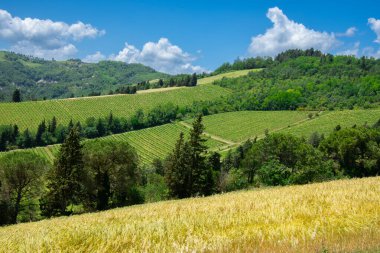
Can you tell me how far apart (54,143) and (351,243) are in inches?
7516

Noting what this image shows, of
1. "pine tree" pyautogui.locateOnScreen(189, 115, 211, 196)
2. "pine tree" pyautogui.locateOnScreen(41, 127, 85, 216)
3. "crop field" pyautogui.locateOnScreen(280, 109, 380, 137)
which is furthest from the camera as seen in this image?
"crop field" pyautogui.locateOnScreen(280, 109, 380, 137)

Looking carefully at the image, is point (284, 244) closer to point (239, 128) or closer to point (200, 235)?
point (200, 235)

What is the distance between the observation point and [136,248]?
835cm

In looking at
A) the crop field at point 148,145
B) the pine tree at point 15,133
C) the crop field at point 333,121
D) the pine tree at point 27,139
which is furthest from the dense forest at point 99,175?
the pine tree at point 15,133

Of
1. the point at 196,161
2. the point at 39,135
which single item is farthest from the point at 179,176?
the point at 39,135

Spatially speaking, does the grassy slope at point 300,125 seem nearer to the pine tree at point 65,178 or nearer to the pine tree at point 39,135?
the pine tree at point 39,135

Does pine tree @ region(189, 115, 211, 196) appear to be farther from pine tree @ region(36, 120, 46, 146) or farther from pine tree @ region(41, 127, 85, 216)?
pine tree @ region(36, 120, 46, 146)

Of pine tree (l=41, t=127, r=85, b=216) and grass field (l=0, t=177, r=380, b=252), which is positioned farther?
pine tree (l=41, t=127, r=85, b=216)

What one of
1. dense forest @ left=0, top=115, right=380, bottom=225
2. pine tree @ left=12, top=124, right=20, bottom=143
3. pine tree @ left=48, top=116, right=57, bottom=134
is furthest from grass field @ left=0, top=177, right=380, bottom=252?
pine tree @ left=48, top=116, right=57, bottom=134

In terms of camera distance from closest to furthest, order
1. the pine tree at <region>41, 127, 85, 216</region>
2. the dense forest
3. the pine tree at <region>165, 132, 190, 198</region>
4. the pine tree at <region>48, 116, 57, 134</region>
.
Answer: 1. the pine tree at <region>41, 127, 85, 216</region>
2. the dense forest
3. the pine tree at <region>165, 132, 190, 198</region>
4. the pine tree at <region>48, 116, 57, 134</region>

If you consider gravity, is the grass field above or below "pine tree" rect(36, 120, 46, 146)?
above

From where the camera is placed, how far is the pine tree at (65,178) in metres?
58.6

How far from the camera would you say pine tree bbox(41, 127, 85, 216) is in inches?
2308

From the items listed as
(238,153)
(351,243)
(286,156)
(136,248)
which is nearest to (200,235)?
(136,248)
